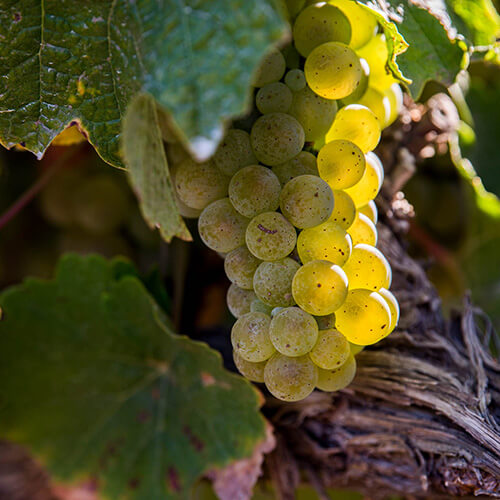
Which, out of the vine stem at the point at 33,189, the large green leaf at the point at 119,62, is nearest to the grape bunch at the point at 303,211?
the large green leaf at the point at 119,62

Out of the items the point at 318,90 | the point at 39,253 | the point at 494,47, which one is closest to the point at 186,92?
the point at 318,90

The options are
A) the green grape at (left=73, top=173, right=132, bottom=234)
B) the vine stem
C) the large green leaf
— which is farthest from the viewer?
the green grape at (left=73, top=173, right=132, bottom=234)

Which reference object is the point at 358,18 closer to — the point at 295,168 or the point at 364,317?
the point at 295,168

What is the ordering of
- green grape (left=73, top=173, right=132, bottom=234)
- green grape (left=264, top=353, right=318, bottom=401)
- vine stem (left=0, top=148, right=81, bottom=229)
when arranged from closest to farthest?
green grape (left=264, top=353, right=318, bottom=401)
vine stem (left=0, top=148, right=81, bottom=229)
green grape (left=73, top=173, right=132, bottom=234)

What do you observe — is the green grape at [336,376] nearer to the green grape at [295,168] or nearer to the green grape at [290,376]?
the green grape at [290,376]

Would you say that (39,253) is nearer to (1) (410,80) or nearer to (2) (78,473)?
(2) (78,473)

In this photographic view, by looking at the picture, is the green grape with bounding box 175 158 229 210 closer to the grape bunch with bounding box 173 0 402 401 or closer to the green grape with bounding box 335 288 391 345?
the grape bunch with bounding box 173 0 402 401

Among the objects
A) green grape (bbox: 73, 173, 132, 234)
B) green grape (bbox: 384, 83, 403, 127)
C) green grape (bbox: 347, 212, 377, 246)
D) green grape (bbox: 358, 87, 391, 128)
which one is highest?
green grape (bbox: 358, 87, 391, 128)

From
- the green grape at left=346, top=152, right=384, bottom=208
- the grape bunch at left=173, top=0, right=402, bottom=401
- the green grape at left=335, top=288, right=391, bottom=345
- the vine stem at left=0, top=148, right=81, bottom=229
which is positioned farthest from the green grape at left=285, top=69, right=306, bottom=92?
the vine stem at left=0, top=148, right=81, bottom=229
